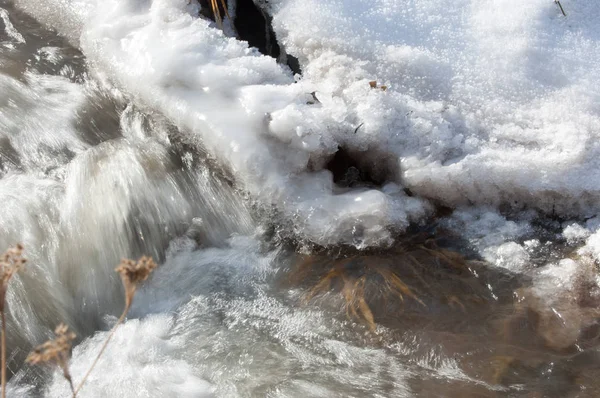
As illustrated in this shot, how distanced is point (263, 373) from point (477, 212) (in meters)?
1.29

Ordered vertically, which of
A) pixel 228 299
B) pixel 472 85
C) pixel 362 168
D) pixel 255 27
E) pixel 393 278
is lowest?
pixel 393 278

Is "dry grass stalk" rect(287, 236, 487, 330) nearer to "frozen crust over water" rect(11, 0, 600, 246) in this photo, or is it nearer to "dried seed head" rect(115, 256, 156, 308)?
"frozen crust over water" rect(11, 0, 600, 246)

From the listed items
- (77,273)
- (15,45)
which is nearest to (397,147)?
(77,273)

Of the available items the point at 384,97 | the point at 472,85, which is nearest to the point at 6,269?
the point at 384,97

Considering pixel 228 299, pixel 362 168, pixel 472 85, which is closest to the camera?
pixel 228 299

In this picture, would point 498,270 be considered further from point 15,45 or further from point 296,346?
point 15,45

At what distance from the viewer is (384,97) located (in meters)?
3.06

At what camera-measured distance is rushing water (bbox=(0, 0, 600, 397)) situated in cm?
224

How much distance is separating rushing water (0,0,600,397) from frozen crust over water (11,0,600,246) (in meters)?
0.19

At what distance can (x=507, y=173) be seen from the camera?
287 centimetres

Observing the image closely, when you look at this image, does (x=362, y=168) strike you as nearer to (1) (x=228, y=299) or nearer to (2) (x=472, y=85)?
(2) (x=472, y=85)

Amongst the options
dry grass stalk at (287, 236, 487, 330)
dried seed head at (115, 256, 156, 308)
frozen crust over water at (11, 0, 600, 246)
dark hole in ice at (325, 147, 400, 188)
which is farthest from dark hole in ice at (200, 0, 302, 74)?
dried seed head at (115, 256, 156, 308)

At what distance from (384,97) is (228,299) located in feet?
4.20

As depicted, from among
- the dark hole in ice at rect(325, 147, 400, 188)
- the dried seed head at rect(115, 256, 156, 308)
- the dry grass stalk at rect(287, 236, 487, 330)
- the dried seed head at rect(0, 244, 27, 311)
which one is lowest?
the dry grass stalk at rect(287, 236, 487, 330)
